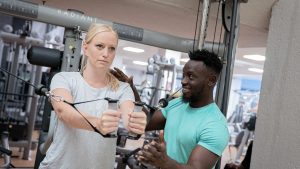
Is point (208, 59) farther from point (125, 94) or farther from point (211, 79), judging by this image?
point (125, 94)

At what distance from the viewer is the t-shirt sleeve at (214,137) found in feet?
Answer: 5.62

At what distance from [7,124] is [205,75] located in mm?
4934

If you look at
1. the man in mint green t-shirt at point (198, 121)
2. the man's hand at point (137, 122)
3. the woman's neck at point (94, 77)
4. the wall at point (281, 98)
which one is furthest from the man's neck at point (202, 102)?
the man's hand at point (137, 122)

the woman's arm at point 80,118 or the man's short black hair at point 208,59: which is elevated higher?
the man's short black hair at point 208,59

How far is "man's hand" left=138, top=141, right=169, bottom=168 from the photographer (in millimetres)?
1333

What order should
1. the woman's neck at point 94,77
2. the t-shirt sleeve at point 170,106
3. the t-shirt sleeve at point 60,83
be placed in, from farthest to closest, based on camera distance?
1. the t-shirt sleeve at point 170,106
2. the woman's neck at point 94,77
3. the t-shirt sleeve at point 60,83

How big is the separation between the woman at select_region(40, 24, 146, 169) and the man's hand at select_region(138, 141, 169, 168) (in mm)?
183

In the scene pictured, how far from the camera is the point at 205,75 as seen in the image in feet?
6.26

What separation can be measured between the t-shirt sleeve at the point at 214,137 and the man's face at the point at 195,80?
21 centimetres

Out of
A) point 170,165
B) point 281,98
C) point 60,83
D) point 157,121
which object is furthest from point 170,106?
point 60,83

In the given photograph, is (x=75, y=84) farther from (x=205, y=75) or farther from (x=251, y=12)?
(x=251, y=12)

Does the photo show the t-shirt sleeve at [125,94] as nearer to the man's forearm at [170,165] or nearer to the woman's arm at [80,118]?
the woman's arm at [80,118]

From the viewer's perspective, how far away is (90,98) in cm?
158

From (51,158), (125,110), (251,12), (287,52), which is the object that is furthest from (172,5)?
(51,158)
